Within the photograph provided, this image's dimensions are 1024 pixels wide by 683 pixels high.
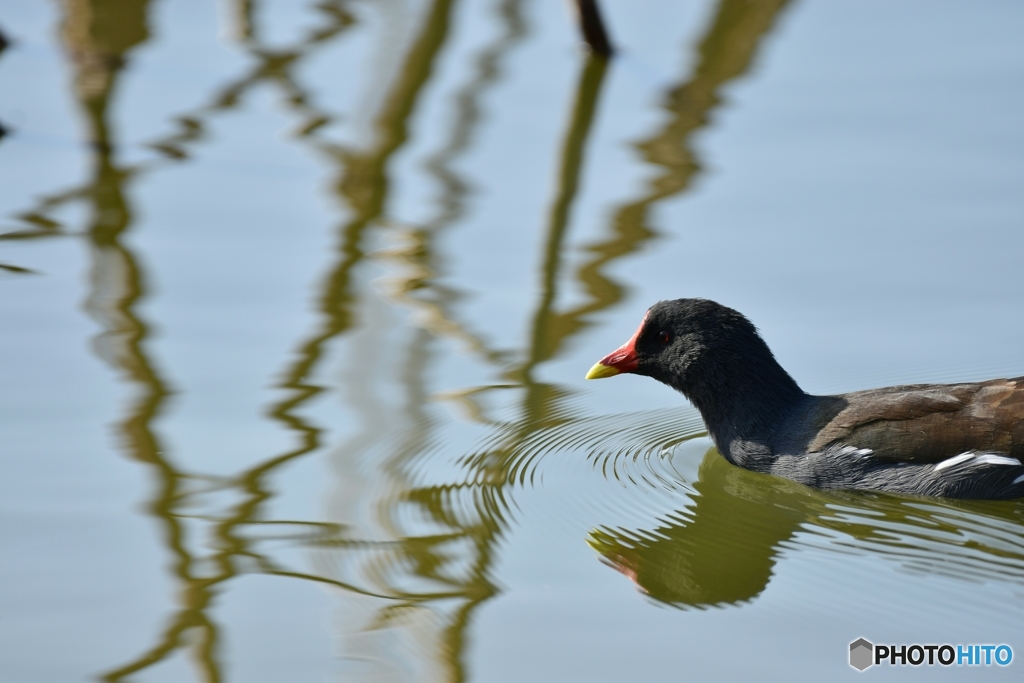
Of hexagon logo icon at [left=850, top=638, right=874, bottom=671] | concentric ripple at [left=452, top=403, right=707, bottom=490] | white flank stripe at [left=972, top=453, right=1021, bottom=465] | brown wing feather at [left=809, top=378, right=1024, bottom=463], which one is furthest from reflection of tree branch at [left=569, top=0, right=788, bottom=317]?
hexagon logo icon at [left=850, top=638, right=874, bottom=671]

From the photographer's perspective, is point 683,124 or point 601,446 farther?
point 683,124

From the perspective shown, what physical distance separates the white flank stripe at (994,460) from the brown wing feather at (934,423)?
3 centimetres

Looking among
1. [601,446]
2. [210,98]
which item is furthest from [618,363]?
[210,98]

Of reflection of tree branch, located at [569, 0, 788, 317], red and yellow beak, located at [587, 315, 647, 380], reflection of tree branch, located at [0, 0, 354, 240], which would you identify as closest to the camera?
red and yellow beak, located at [587, 315, 647, 380]

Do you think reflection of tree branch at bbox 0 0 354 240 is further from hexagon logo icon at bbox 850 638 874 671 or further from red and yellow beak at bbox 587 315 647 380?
hexagon logo icon at bbox 850 638 874 671

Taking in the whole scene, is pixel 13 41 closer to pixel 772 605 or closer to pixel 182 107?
pixel 182 107

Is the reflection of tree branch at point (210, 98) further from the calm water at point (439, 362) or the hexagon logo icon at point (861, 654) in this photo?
the hexagon logo icon at point (861, 654)

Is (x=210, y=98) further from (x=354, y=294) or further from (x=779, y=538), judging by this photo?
(x=779, y=538)

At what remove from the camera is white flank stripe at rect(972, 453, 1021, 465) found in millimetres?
4602

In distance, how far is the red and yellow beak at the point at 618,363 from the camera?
206 inches

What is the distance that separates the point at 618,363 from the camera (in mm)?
5250

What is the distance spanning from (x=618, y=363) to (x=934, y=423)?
3.79 ft

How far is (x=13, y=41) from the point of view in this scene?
31.6ft

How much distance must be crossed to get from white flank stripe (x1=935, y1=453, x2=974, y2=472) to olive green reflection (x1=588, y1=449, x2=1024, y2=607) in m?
0.12
